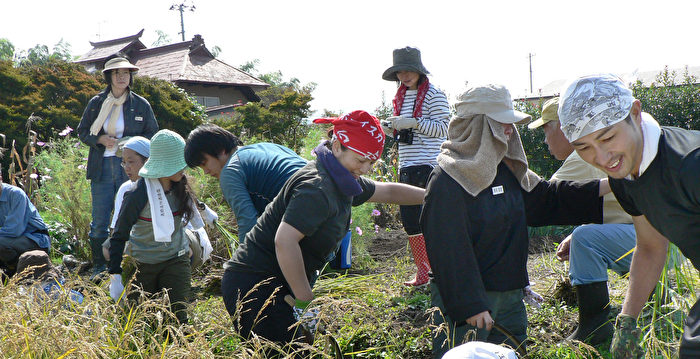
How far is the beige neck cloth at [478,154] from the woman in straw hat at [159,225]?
79.1 inches

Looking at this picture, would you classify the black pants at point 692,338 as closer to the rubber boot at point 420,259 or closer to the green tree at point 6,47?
the rubber boot at point 420,259

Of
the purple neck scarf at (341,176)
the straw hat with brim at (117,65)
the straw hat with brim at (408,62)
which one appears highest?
the straw hat with brim at (117,65)

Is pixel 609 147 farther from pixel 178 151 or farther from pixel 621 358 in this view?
pixel 178 151

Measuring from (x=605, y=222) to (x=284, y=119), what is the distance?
9501 mm

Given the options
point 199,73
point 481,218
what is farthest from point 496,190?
point 199,73

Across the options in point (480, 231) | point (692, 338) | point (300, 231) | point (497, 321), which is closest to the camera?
point (692, 338)

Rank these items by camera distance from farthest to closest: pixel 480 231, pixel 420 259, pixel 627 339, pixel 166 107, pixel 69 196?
pixel 166 107
pixel 69 196
pixel 420 259
pixel 480 231
pixel 627 339

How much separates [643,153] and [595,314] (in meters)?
1.76

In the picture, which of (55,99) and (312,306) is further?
(55,99)

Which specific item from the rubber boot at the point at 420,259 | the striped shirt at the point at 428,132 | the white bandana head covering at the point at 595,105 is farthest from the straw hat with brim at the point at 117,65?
the white bandana head covering at the point at 595,105

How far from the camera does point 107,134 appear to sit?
591 centimetres

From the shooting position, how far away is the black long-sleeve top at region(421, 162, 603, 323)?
8.41 feet

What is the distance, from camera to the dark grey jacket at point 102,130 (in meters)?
5.90

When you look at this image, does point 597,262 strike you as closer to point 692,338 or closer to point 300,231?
point 692,338
